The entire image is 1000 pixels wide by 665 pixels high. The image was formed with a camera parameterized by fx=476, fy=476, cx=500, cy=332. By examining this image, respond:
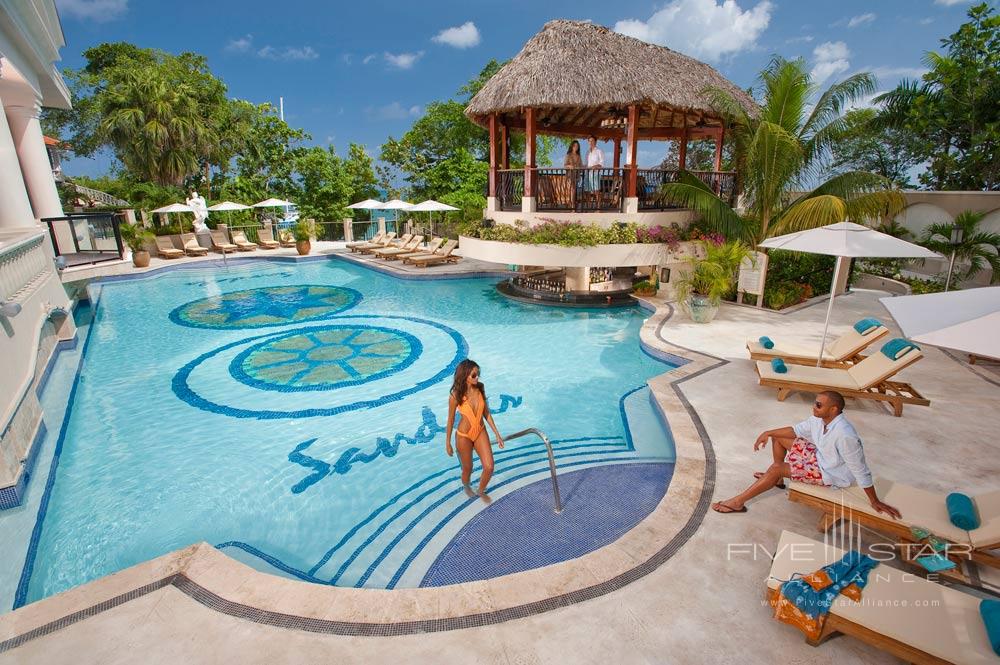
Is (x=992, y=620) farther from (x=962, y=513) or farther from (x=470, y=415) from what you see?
(x=470, y=415)

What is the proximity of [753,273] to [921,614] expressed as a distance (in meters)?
9.46

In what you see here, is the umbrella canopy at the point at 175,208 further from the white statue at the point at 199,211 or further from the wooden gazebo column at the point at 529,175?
the wooden gazebo column at the point at 529,175

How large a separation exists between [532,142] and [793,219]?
23.0ft

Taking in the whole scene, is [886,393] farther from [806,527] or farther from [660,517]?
[660,517]

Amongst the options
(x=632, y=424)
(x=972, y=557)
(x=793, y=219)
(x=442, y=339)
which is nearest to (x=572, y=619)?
(x=972, y=557)

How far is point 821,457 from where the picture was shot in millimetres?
3918

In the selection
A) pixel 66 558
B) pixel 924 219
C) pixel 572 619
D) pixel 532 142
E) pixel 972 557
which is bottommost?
pixel 66 558

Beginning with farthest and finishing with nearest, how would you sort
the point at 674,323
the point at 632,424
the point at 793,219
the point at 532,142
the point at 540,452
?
the point at 532,142
the point at 793,219
the point at 674,323
the point at 632,424
the point at 540,452

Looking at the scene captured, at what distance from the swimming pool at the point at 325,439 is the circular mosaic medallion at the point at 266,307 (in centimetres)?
17

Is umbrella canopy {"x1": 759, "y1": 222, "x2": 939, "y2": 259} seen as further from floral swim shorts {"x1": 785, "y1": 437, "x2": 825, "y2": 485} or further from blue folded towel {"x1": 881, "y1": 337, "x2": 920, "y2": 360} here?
floral swim shorts {"x1": 785, "y1": 437, "x2": 825, "y2": 485}

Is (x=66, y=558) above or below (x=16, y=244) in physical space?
below

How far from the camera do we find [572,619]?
3209mm

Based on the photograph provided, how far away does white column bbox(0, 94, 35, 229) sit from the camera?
359 inches

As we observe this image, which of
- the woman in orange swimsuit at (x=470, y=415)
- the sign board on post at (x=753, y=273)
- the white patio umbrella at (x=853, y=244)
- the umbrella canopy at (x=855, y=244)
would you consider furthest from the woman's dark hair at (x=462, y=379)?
the sign board on post at (x=753, y=273)
